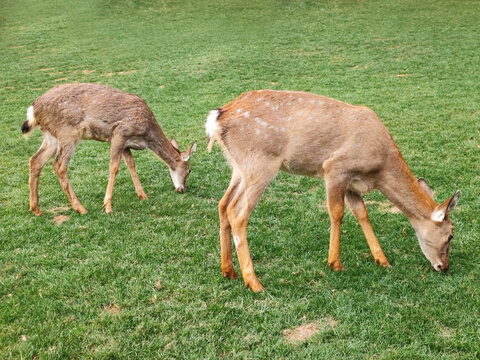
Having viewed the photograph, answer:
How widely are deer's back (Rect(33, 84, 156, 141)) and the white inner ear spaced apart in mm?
4604

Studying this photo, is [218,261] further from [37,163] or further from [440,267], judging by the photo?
[37,163]

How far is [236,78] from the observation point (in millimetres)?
17125

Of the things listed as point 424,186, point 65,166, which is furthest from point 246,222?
point 65,166

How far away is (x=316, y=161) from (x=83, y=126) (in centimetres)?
395

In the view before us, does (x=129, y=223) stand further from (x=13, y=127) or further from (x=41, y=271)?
(x=13, y=127)

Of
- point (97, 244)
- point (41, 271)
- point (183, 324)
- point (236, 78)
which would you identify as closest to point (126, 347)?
point (183, 324)

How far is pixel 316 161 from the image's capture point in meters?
5.04

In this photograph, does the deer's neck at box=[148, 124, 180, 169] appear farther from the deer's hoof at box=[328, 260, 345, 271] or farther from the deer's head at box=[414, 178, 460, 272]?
the deer's head at box=[414, 178, 460, 272]

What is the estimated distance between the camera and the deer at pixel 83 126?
7121 millimetres

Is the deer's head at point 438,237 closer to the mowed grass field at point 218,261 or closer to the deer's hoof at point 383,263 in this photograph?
the mowed grass field at point 218,261

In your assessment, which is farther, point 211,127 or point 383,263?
point 383,263

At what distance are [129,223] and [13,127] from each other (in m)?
7.38

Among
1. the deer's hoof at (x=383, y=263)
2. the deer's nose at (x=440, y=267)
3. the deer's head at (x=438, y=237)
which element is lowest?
the deer's hoof at (x=383, y=263)

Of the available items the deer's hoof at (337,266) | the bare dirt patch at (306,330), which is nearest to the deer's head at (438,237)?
the deer's hoof at (337,266)
